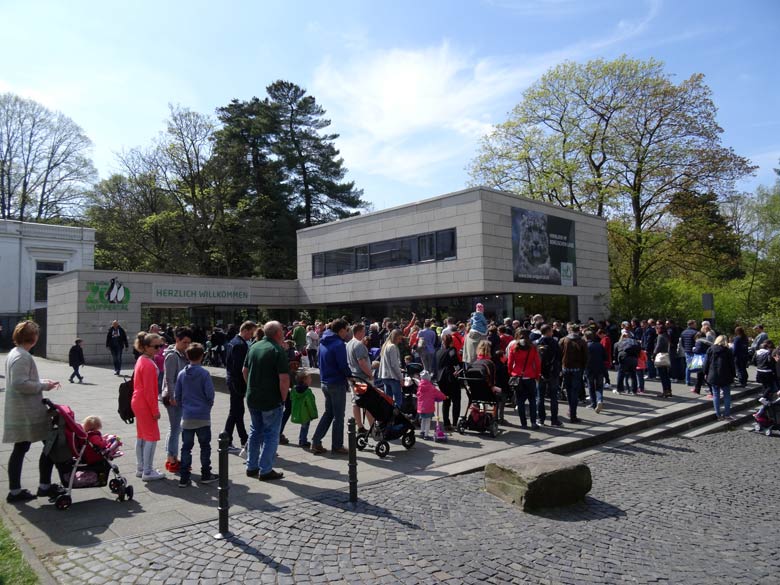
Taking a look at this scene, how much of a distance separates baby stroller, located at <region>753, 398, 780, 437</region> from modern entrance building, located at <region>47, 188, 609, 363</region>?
512 inches

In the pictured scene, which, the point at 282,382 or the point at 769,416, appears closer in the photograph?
the point at 282,382

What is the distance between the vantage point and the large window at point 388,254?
24500mm

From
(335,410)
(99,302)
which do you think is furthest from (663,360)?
(99,302)

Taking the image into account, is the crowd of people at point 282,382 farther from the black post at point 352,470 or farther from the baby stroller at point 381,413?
the black post at point 352,470

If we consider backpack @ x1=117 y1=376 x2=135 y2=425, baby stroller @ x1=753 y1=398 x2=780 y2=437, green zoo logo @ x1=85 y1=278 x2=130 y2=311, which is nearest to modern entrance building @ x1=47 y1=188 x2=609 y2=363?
green zoo logo @ x1=85 y1=278 x2=130 y2=311

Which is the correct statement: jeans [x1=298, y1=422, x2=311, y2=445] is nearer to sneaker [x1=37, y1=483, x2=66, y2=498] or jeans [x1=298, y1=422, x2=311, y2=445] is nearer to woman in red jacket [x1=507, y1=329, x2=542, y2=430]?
sneaker [x1=37, y1=483, x2=66, y2=498]

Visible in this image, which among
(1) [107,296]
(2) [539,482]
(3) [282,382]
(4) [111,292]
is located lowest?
(2) [539,482]

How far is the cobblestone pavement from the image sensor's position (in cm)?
425

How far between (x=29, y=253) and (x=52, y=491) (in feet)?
135

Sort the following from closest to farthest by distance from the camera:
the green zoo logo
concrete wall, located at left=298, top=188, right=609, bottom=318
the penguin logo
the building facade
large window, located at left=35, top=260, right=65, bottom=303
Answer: concrete wall, located at left=298, top=188, right=609, bottom=318 < the green zoo logo < the penguin logo < the building facade < large window, located at left=35, top=260, right=65, bottom=303

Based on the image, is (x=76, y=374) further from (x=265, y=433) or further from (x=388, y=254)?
(x=388, y=254)

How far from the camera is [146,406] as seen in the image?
251 inches

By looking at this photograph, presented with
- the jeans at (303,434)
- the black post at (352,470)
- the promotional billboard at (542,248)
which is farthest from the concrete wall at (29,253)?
the black post at (352,470)

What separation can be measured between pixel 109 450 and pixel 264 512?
180 cm
